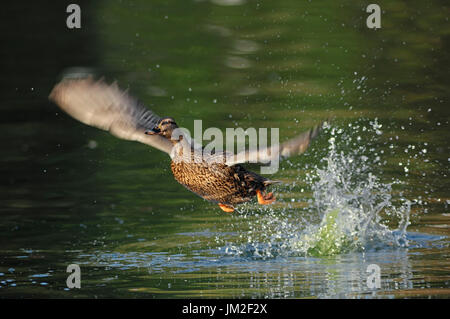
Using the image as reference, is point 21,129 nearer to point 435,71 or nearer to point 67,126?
point 67,126

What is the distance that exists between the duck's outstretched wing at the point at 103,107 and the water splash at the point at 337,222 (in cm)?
139

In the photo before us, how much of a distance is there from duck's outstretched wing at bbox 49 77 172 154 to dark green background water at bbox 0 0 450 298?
1.15 meters

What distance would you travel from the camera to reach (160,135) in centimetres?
725

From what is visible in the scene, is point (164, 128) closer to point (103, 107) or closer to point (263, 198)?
point (103, 107)

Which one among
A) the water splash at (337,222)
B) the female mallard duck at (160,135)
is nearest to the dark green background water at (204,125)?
the water splash at (337,222)

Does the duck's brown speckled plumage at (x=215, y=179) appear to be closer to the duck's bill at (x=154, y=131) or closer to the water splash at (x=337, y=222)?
the duck's bill at (x=154, y=131)

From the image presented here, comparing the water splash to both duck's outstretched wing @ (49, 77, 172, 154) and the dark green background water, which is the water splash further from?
duck's outstretched wing @ (49, 77, 172, 154)

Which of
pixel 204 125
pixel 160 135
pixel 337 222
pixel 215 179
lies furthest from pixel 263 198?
pixel 204 125

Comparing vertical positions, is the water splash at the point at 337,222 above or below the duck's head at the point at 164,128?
below

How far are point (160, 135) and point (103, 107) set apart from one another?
56cm

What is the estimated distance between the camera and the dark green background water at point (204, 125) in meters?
6.88

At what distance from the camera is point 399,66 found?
1320cm

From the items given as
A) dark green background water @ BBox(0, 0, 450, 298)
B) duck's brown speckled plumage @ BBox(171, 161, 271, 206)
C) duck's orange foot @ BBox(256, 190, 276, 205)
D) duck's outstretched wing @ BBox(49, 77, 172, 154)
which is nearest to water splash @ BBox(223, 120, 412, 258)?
dark green background water @ BBox(0, 0, 450, 298)

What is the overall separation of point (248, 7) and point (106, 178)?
23.7ft
